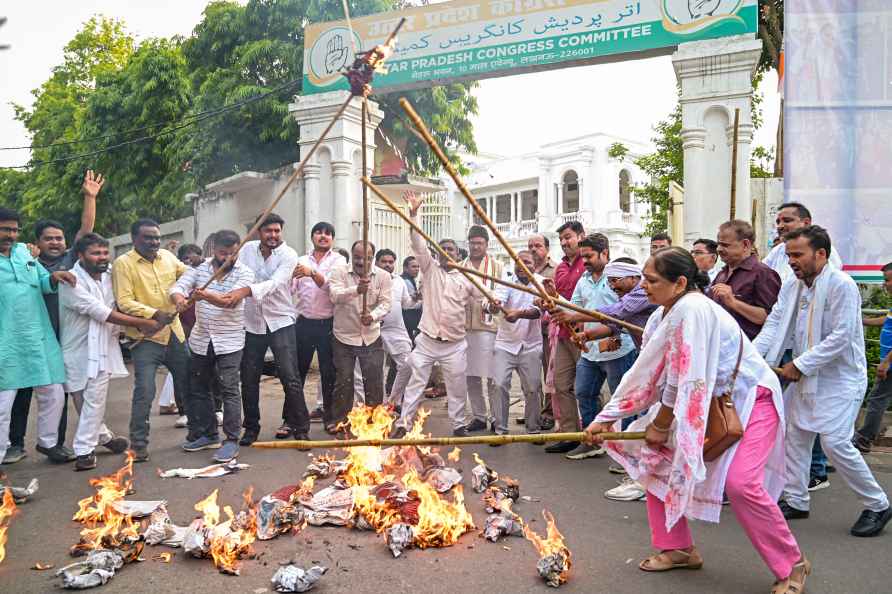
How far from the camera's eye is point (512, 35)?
10.7 meters

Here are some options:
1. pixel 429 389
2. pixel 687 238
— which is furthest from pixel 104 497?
pixel 687 238

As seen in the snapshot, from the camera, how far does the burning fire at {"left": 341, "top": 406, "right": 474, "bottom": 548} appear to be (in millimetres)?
4141

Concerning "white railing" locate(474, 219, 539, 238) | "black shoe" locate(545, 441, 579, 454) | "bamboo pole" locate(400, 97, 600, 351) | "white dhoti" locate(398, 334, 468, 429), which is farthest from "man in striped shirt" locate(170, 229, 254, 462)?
"white railing" locate(474, 219, 539, 238)

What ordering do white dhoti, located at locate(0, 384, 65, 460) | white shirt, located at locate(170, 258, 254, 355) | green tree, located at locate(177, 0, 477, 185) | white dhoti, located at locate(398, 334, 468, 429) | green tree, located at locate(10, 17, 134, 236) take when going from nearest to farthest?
white dhoti, located at locate(0, 384, 65, 460) < white shirt, located at locate(170, 258, 254, 355) < white dhoti, located at locate(398, 334, 468, 429) < green tree, located at locate(177, 0, 477, 185) < green tree, located at locate(10, 17, 134, 236)

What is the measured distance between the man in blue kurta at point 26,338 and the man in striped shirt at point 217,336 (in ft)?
3.39

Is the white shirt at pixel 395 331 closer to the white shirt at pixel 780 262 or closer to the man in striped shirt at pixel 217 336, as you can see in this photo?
the man in striped shirt at pixel 217 336

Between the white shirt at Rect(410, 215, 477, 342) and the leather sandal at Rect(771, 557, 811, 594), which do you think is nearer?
the leather sandal at Rect(771, 557, 811, 594)

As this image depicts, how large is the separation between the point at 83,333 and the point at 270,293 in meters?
1.60

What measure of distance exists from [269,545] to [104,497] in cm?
119

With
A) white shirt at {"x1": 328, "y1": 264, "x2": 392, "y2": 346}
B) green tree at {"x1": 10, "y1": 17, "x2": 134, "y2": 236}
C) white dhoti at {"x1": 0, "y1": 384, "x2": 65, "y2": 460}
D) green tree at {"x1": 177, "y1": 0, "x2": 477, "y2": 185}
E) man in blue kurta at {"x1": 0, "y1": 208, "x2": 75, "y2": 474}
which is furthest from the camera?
green tree at {"x1": 10, "y1": 17, "x2": 134, "y2": 236}

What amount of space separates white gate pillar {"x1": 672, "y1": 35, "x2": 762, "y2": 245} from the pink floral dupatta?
636cm

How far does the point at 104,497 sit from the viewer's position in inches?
176

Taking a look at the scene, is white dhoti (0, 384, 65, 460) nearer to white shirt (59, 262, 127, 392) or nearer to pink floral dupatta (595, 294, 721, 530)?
white shirt (59, 262, 127, 392)

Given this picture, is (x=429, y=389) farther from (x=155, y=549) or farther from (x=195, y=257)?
(x=155, y=549)
